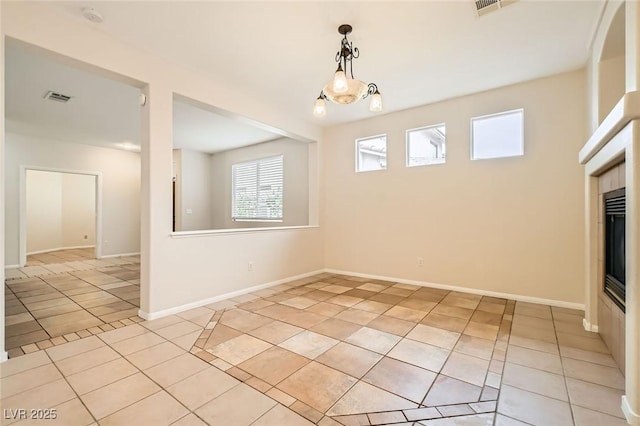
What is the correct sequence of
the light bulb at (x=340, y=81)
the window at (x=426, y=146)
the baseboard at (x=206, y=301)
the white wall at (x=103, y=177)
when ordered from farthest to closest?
the white wall at (x=103, y=177)
the window at (x=426, y=146)
the baseboard at (x=206, y=301)
the light bulb at (x=340, y=81)

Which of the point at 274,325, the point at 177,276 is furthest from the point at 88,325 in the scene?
the point at 274,325

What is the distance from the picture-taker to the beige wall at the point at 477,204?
11.4 ft

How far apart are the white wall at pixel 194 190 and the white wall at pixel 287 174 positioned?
0.66 m

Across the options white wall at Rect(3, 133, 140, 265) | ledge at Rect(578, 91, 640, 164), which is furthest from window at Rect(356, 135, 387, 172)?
white wall at Rect(3, 133, 140, 265)

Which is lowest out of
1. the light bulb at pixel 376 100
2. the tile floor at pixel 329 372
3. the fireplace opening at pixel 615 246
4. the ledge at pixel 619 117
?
the tile floor at pixel 329 372

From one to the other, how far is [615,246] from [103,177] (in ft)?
31.2

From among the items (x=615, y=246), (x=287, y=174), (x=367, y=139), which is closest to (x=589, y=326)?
(x=615, y=246)

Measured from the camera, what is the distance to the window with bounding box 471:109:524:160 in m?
3.80

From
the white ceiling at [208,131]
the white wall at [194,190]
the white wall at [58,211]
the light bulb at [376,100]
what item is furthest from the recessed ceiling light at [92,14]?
the white wall at [58,211]

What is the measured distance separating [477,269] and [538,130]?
2006mm

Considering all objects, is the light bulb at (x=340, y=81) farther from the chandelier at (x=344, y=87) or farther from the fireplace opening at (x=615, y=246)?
the fireplace opening at (x=615, y=246)

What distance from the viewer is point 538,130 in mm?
3621

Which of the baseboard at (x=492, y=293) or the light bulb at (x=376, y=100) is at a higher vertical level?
the light bulb at (x=376, y=100)

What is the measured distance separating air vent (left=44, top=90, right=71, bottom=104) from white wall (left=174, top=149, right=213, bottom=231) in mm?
3294
